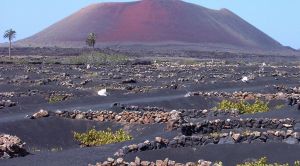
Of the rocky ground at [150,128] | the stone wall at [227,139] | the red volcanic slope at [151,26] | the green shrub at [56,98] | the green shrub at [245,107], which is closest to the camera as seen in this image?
the rocky ground at [150,128]

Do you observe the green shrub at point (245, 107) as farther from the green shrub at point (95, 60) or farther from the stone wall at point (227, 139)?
the green shrub at point (95, 60)

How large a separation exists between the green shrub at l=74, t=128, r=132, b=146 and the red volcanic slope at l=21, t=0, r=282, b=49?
128536 millimetres

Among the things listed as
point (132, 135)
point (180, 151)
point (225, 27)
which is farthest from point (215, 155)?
point (225, 27)

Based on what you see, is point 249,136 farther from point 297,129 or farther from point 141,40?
point 141,40

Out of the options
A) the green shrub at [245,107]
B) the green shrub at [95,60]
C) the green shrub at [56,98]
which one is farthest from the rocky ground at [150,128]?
the green shrub at [95,60]

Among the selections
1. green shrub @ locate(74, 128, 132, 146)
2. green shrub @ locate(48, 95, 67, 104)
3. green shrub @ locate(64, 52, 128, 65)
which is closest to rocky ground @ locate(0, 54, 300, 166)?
green shrub @ locate(48, 95, 67, 104)

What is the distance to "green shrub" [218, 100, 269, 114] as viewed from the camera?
23.3m

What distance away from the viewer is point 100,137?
61.5ft

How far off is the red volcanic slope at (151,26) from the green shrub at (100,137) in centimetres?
12854

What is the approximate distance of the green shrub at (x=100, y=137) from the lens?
18.4 meters

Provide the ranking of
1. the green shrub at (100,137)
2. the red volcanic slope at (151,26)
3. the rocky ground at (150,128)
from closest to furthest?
1. the rocky ground at (150,128)
2. the green shrub at (100,137)
3. the red volcanic slope at (151,26)

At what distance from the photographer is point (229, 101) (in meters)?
26.2

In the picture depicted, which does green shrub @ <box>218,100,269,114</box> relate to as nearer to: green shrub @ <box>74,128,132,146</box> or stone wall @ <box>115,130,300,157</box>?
green shrub @ <box>74,128,132,146</box>

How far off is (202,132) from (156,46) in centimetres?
12775
